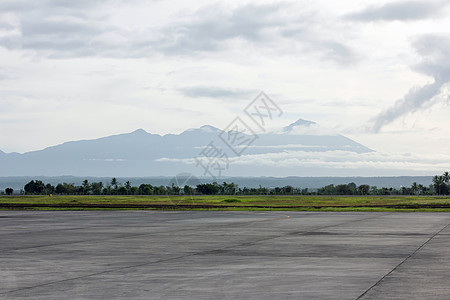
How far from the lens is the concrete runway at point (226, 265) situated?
13.9 m

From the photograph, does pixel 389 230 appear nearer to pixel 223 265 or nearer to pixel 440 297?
pixel 223 265

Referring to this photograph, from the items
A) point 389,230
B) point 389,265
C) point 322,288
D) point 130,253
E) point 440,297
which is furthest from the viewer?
point 389,230

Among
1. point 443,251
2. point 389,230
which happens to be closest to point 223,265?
point 443,251

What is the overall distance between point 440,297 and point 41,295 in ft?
27.6

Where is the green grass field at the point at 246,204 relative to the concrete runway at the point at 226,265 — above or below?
above

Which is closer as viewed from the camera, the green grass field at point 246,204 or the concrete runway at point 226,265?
the concrete runway at point 226,265

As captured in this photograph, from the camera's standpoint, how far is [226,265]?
724 inches

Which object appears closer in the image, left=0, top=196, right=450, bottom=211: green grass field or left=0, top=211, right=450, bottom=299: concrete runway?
left=0, top=211, right=450, bottom=299: concrete runway

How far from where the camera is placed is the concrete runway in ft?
45.5

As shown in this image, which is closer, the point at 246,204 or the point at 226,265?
the point at 226,265

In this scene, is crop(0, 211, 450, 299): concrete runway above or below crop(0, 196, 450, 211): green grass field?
below

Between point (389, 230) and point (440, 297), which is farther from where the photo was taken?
point (389, 230)

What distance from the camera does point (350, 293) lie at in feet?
44.3

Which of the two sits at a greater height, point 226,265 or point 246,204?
point 246,204
